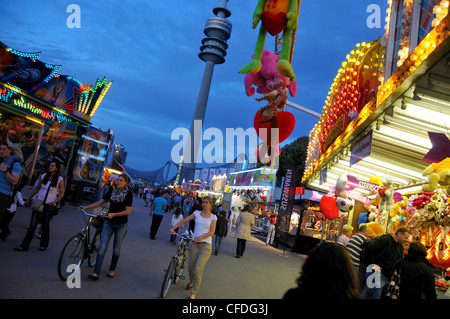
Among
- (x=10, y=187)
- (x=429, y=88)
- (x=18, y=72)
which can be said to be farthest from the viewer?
(x=18, y=72)

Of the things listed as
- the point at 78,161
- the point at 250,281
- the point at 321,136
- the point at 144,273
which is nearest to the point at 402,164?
the point at 321,136

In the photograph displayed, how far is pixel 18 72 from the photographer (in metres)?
14.8

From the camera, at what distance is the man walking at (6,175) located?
6.29 metres

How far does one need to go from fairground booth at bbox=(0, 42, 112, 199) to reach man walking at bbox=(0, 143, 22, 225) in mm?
7468

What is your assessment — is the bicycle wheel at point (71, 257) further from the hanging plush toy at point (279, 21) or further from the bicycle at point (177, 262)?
the hanging plush toy at point (279, 21)

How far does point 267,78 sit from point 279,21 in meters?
1.51

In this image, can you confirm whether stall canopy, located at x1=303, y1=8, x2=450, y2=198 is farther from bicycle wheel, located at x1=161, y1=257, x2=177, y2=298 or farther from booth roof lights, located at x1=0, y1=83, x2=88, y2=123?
booth roof lights, located at x1=0, y1=83, x2=88, y2=123

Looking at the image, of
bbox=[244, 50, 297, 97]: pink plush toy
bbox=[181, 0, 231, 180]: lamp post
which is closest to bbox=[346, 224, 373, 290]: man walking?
bbox=[244, 50, 297, 97]: pink plush toy

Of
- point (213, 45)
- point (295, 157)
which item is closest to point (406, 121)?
point (295, 157)

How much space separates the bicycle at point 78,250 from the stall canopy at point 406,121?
5405 millimetres

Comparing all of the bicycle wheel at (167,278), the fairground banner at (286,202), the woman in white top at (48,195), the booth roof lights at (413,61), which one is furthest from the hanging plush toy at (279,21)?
the fairground banner at (286,202)
